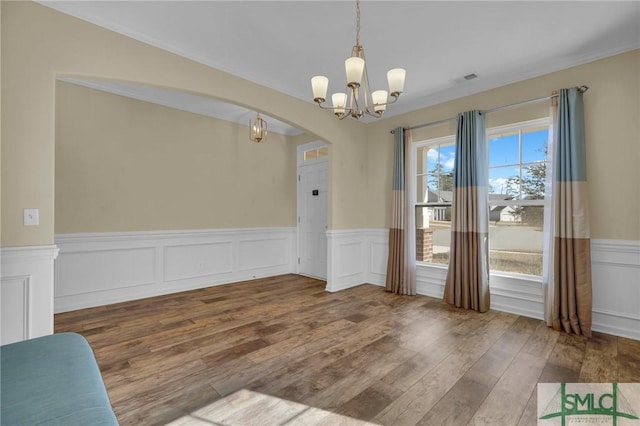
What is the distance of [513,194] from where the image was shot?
357 cm

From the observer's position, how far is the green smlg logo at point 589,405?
176cm

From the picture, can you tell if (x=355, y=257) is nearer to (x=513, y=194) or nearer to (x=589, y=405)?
(x=513, y=194)

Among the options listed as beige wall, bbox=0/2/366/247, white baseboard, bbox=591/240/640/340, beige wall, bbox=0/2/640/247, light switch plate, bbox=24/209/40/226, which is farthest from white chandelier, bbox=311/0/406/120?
white baseboard, bbox=591/240/640/340

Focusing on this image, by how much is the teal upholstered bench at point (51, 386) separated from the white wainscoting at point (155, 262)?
271 cm

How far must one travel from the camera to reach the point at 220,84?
10.7ft

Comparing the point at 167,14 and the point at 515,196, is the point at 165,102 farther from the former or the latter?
the point at 515,196

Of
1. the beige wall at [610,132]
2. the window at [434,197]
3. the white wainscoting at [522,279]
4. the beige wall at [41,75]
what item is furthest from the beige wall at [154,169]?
the beige wall at [610,132]

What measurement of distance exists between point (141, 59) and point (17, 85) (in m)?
0.95

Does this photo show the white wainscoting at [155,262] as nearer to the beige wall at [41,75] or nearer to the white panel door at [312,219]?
the white panel door at [312,219]

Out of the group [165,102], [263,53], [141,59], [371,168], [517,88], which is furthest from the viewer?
[371,168]

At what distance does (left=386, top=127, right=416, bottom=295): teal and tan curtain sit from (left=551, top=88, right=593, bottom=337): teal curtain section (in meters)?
1.68

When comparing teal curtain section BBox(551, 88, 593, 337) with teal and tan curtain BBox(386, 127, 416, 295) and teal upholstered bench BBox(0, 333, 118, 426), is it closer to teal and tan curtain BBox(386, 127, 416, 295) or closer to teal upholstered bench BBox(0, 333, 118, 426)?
teal and tan curtain BBox(386, 127, 416, 295)

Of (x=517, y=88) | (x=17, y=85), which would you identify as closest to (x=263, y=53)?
(x=17, y=85)

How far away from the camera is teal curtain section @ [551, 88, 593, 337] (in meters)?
2.91
